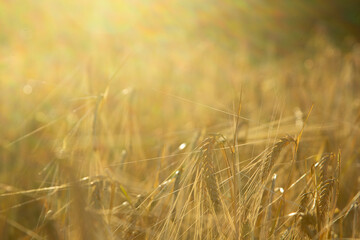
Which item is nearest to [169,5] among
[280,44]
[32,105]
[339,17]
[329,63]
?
[280,44]

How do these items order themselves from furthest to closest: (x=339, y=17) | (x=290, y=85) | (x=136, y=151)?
(x=339, y=17)
(x=290, y=85)
(x=136, y=151)

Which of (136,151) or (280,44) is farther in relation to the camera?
(280,44)

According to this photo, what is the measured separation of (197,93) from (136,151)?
0.91 m

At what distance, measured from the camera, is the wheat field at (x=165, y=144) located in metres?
0.74

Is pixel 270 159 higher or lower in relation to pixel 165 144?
higher

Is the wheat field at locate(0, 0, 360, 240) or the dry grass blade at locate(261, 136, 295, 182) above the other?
the dry grass blade at locate(261, 136, 295, 182)

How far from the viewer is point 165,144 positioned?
3.54ft

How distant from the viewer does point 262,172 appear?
0.73 meters

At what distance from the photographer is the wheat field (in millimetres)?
738

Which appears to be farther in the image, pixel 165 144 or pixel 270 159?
pixel 165 144

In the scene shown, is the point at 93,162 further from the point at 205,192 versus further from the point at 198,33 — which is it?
the point at 198,33

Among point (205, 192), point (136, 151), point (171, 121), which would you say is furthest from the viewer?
point (171, 121)

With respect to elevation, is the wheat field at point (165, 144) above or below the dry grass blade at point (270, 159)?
below

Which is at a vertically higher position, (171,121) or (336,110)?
(336,110)
